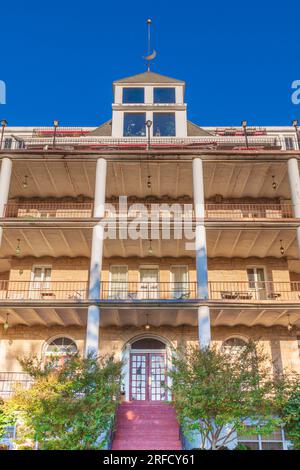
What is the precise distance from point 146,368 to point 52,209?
8.99m

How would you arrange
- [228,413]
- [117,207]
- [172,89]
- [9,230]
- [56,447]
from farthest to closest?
[172,89] → [117,207] → [9,230] → [228,413] → [56,447]

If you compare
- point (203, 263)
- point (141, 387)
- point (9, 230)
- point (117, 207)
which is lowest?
point (141, 387)

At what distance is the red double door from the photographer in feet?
65.4

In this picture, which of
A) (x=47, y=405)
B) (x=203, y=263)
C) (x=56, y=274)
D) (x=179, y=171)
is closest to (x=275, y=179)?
(x=179, y=171)

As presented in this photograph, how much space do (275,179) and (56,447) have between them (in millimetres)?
15124

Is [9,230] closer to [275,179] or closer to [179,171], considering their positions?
[179,171]

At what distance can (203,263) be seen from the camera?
59.9 ft

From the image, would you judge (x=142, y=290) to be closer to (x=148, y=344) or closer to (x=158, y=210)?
(x=148, y=344)

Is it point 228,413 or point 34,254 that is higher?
point 34,254

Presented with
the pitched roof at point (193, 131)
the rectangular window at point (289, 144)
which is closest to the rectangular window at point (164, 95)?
the pitched roof at point (193, 131)

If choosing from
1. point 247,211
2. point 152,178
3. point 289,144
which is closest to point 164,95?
point 152,178

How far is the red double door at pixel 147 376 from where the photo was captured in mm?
19922

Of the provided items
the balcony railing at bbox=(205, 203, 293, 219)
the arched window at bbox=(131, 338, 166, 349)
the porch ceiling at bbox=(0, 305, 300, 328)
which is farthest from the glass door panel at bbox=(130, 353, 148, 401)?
the balcony railing at bbox=(205, 203, 293, 219)

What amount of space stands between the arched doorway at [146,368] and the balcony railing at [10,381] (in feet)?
14.3
